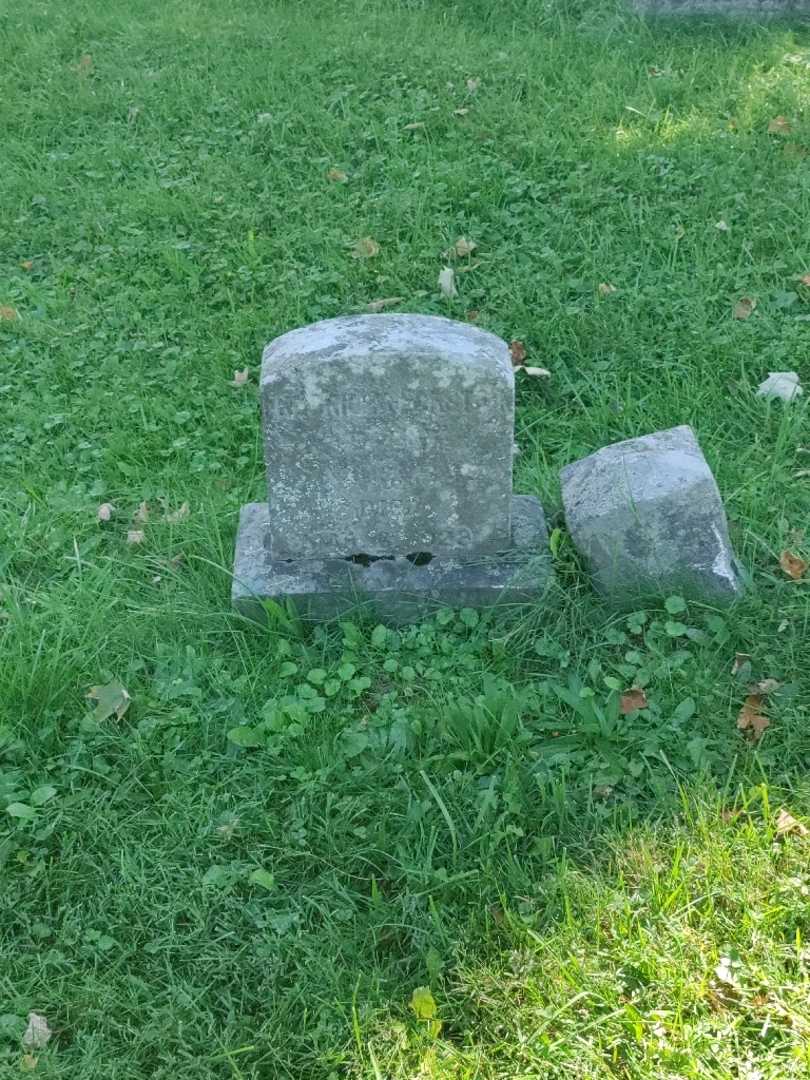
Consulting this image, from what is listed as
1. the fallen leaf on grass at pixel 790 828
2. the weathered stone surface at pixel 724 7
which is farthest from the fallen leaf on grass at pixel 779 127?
the fallen leaf on grass at pixel 790 828

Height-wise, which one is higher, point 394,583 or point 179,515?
point 394,583

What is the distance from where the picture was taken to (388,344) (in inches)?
107

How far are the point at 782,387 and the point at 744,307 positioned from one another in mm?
620

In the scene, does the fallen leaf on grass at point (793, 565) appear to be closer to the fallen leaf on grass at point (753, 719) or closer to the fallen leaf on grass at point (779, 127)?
the fallen leaf on grass at point (753, 719)

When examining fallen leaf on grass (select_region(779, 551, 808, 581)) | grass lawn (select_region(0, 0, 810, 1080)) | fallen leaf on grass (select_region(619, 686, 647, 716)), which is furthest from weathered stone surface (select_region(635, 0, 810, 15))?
fallen leaf on grass (select_region(619, 686, 647, 716))

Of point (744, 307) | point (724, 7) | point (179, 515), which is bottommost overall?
point (179, 515)

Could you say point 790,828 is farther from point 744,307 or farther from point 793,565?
point 744,307

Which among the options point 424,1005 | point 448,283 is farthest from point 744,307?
point 424,1005

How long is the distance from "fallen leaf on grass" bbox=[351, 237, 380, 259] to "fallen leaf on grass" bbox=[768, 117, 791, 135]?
84.7 inches

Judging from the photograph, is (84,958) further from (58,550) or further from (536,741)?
(58,550)

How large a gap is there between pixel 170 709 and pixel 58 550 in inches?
37.3

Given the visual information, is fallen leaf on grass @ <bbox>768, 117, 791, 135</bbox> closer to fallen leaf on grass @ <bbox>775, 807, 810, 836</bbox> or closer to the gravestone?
the gravestone

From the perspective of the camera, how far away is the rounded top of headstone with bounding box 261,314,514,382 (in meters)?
2.68

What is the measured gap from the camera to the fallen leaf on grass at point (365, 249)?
4734mm
